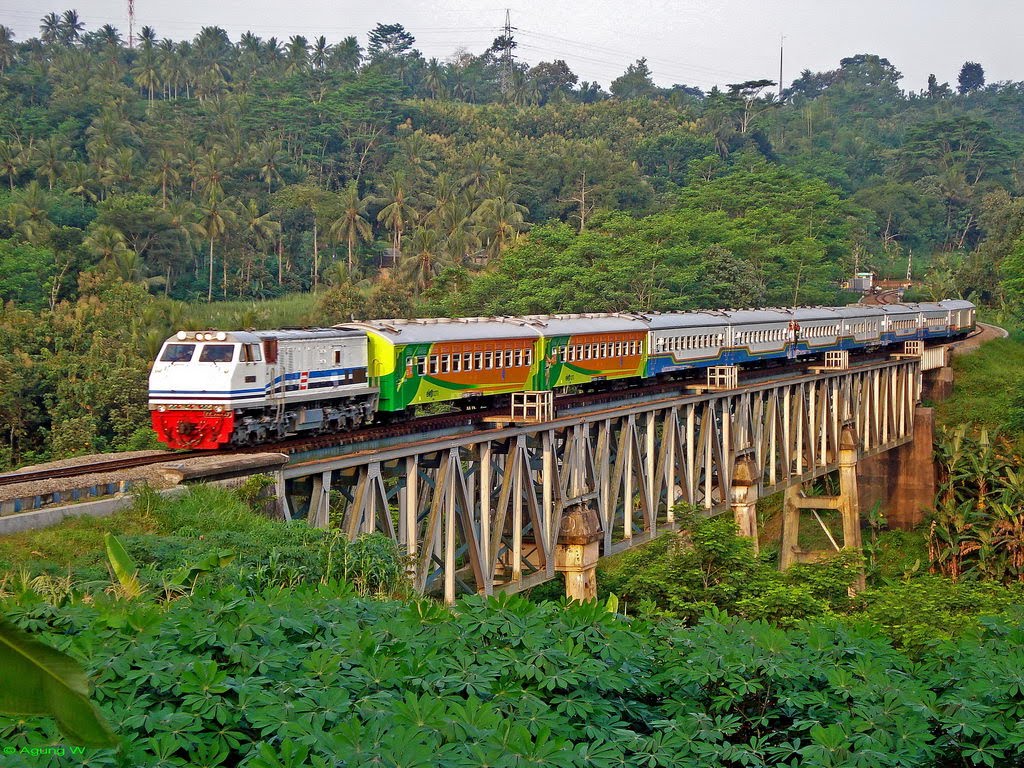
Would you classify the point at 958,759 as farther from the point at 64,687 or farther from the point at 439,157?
the point at 439,157

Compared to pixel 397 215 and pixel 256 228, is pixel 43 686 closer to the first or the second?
pixel 397 215

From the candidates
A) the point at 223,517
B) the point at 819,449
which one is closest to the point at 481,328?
the point at 223,517

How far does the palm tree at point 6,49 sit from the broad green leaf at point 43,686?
164985 millimetres

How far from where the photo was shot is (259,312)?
258 ft

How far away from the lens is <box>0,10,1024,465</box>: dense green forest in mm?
63688

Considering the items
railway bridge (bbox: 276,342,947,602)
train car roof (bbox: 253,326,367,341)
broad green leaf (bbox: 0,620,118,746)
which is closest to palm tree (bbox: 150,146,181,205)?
railway bridge (bbox: 276,342,947,602)

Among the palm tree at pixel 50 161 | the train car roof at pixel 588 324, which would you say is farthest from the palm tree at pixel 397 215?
the train car roof at pixel 588 324

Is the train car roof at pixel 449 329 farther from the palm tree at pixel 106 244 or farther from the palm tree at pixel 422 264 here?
the palm tree at pixel 422 264

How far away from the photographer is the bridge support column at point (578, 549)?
30.8 metres

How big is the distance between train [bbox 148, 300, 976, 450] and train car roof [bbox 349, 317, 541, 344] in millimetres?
44

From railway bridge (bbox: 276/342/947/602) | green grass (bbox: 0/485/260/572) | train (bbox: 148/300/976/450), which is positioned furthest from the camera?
train (bbox: 148/300/976/450)

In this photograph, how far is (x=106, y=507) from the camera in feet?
58.9

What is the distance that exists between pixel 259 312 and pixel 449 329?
50.6m

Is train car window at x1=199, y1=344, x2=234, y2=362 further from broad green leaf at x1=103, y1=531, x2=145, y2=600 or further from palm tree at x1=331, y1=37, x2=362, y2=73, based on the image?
palm tree at x1=331, y1=37, x2=362, y2=73
